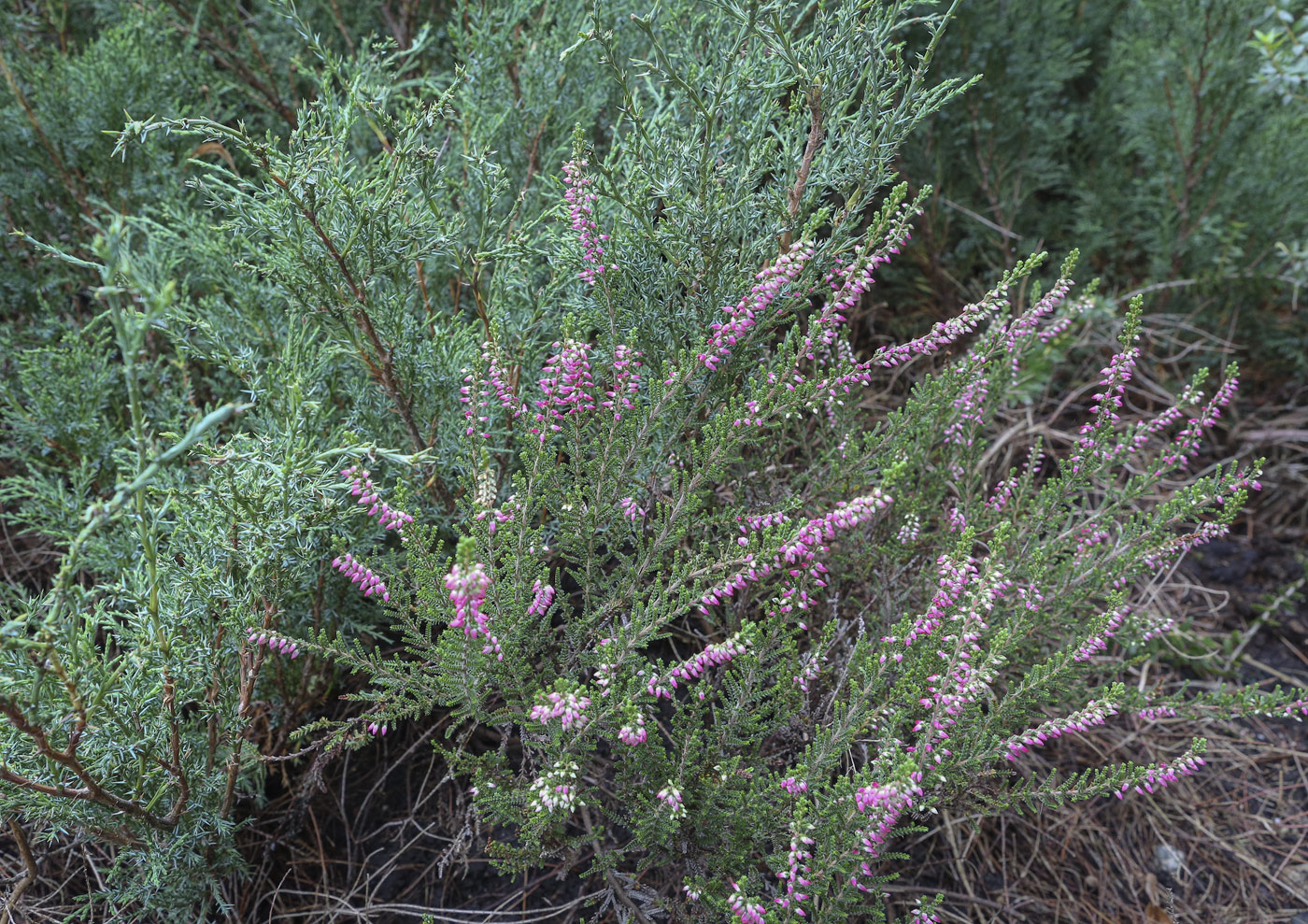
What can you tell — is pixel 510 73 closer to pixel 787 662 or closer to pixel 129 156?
pixel 129 156

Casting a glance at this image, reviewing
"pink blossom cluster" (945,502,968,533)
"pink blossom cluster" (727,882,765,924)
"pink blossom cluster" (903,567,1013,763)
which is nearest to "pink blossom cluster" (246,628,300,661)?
"pink blossom cluster" (727,882,765,924)

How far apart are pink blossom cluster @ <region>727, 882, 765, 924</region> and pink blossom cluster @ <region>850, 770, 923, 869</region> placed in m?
0.21

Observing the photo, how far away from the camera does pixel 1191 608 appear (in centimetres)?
327

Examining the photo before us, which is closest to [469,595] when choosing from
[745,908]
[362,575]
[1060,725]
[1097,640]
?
[362,575]

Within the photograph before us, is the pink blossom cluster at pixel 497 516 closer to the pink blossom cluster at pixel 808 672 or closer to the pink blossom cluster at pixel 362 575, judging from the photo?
the pink blossom cluster at pixel 362 575

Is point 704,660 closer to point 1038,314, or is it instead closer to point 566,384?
point 566,384

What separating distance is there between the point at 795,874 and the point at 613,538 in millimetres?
778

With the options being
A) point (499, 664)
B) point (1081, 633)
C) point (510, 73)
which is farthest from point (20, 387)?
point (1081, 633)

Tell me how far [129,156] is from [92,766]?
2.14m

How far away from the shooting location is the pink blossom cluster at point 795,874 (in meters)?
1.55

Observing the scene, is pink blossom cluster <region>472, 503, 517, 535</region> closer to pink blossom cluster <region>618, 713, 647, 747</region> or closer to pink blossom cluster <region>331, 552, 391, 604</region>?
pink blossom cluster <region>331, 552, 391, 604</region>

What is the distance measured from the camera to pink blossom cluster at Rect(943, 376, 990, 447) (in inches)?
87.1

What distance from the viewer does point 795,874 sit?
164 centimetres

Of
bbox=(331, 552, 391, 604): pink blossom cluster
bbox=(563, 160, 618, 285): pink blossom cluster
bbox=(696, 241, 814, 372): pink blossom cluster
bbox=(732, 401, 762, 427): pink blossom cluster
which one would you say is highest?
bbox=(563, 160, 618, 285): pink blossom cluster
